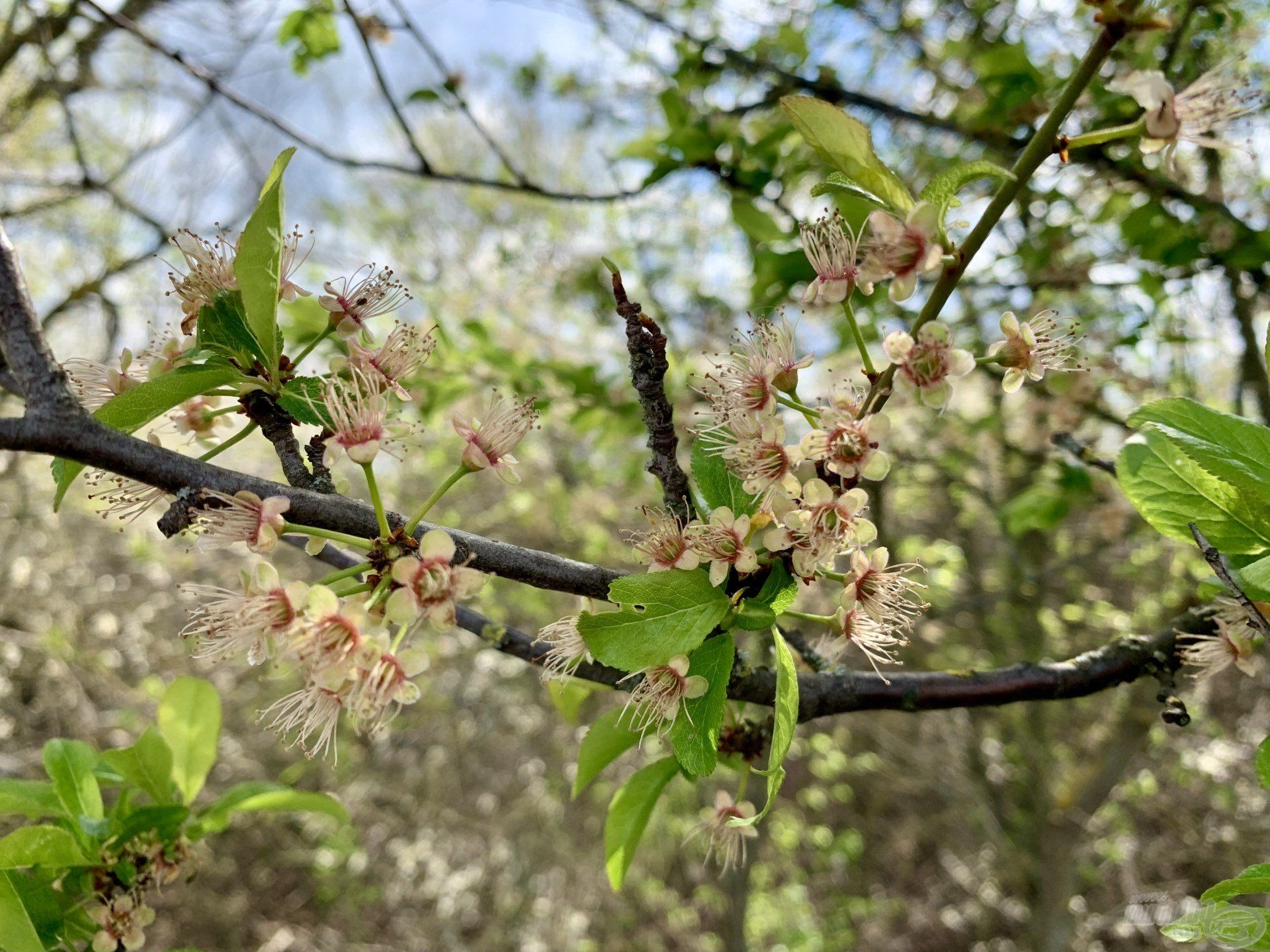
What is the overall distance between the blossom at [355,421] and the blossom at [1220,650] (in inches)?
36.7

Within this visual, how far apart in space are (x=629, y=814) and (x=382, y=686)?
1.40 feet

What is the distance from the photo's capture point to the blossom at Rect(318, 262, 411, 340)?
95 cm

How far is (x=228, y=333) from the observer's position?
810 mm

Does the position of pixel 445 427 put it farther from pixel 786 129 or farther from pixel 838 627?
pixel 838 627

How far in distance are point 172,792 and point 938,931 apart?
527 cm

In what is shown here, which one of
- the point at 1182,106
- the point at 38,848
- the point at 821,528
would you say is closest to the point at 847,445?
the point at 821,528

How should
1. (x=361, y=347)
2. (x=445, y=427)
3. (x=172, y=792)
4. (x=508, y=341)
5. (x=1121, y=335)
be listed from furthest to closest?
1. (x=508, y=341)
2. (x=445, y=427)
3. (x=1121, y=335)
4. (x=172, y=792)
5. (x=361, y=347)

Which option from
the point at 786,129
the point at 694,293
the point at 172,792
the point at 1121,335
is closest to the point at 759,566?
the point at 172,792

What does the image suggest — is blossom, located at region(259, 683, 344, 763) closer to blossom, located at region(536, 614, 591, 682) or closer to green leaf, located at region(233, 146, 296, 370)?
blossom, located at region(536, 614, 591, 682)

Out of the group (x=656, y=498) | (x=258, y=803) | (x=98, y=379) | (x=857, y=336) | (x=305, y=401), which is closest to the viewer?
(x=857, y=336)

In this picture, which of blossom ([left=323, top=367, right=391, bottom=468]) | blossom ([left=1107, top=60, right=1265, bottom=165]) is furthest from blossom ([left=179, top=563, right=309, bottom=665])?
blossom ([left=1107, top=60, right=1265, bottom=165])

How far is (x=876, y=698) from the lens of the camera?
3.05ft

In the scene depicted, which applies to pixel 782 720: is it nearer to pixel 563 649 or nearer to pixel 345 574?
→ pixel 563 649

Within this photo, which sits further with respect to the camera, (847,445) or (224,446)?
(224,446)
